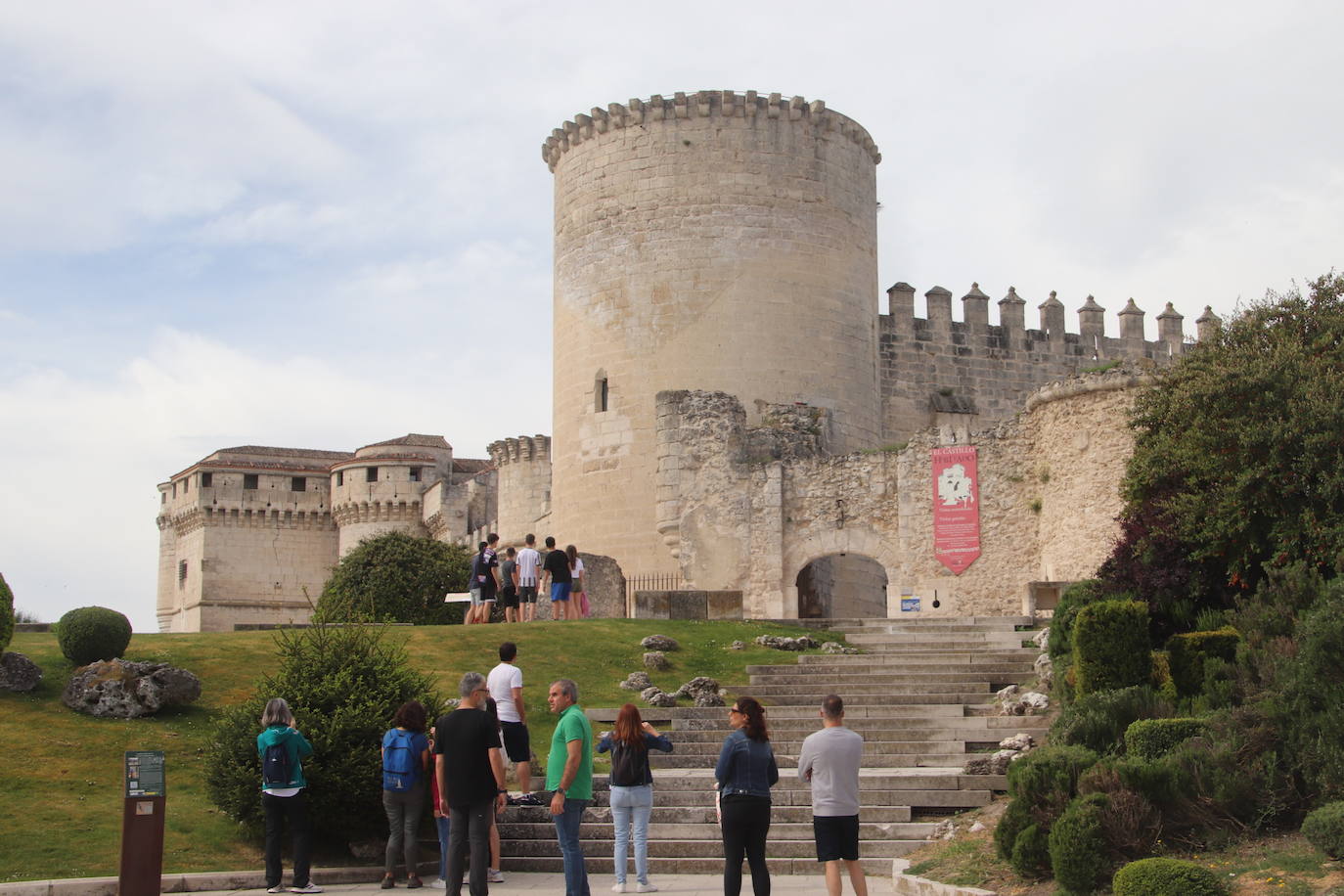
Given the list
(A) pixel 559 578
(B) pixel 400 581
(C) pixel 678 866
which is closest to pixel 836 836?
(C) pixel 678 866

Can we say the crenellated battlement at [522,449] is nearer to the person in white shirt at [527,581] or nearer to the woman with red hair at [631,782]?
the person in white shirt at [527,581]

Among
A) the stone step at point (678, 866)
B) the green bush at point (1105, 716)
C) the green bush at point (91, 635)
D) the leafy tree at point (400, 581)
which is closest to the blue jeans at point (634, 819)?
the stone step at point (678, 866)

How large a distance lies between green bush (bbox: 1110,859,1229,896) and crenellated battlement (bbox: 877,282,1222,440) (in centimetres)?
2609

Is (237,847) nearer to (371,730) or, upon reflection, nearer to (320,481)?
(371,730)

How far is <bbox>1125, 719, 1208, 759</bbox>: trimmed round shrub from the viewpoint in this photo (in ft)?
41.6

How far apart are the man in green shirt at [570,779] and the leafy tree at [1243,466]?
7.89 m

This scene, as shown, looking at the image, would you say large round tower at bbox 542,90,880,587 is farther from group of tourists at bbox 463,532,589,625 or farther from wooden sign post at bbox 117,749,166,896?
wooden sign post at bbox 117,749,166,896

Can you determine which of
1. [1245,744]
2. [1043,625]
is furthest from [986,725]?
[1043,625]

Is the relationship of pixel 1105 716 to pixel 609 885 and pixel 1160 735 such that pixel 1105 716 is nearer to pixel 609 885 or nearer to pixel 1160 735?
pixel 1160 735

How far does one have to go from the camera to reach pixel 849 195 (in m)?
33.3

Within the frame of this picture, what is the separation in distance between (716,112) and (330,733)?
2108 cm

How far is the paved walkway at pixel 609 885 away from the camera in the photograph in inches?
485

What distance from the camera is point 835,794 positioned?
10852 mm

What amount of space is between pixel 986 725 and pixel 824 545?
12.3 metres
